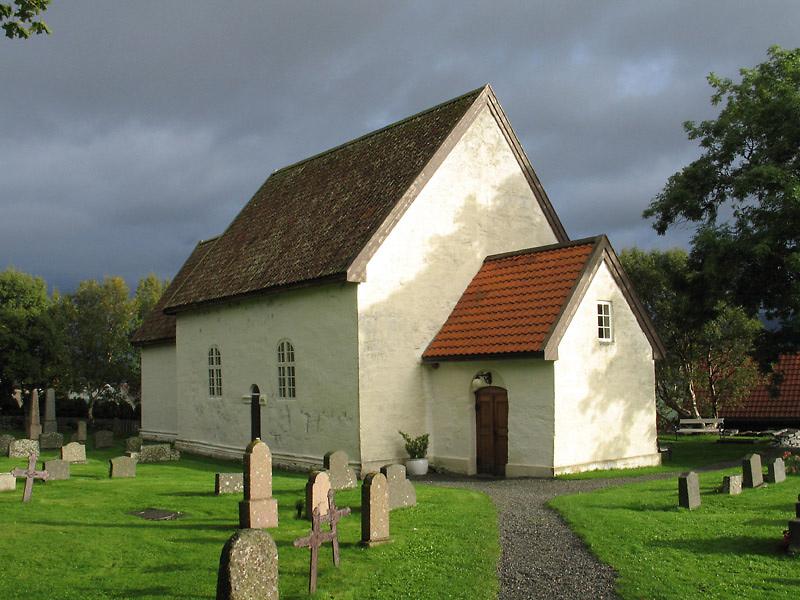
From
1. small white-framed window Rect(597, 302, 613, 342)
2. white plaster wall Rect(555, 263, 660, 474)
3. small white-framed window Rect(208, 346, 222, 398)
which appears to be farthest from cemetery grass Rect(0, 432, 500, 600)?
small white-framed window Rect(208, 346, 222, 398)

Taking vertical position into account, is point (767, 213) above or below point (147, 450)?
above

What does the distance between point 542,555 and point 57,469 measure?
1245 centimetres

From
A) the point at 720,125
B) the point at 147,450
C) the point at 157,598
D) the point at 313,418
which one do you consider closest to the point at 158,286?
the point at 147,450

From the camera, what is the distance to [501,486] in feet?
53.9

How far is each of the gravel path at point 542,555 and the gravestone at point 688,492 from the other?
222cm

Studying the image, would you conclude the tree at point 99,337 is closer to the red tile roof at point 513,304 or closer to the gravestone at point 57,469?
the gravestone at point 57,469

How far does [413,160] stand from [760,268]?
12.0 metres

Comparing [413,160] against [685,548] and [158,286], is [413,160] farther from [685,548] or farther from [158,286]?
[158,286]

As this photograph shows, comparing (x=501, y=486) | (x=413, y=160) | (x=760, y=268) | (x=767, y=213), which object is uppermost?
(x=413, y=160)

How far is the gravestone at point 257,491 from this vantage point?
37.3ft

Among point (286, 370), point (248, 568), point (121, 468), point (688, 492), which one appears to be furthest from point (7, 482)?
point (688, 492)

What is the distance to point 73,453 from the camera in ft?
70.3

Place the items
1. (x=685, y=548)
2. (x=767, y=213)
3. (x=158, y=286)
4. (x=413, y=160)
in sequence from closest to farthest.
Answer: (x=685, y=548), (x=413, y=160), (x=767, y=213), (x=158, y=286)

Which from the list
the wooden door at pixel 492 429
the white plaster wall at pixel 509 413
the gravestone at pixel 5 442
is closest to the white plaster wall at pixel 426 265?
the white plaster wall at pixel 509 413
